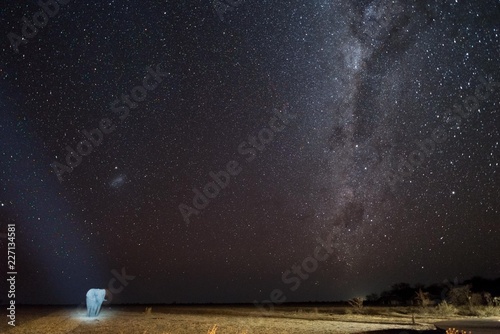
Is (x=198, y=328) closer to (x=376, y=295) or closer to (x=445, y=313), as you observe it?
(x=445, y=313)

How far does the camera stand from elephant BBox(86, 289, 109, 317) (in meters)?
23.0

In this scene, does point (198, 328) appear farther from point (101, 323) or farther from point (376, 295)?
point (376, 295)

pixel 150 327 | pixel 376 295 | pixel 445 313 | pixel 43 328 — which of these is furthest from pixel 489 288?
pixel 43 328

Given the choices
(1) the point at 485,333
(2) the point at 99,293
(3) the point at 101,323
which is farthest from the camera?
(2) the point at 99,293

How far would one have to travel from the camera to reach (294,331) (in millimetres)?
17422

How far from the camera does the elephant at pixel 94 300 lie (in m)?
23.0

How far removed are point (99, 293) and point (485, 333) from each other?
54.8 ft

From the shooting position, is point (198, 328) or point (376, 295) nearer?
point (198, 328)

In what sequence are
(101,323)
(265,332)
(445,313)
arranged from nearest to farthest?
(265,332)
(101,323)
(445,313)

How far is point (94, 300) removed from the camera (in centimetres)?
2302

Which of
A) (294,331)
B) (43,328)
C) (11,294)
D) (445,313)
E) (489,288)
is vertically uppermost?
(11,294)

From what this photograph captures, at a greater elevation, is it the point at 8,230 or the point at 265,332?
the point at 8,230

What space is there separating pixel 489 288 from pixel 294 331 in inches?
1406

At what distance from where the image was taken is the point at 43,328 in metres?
17.2
